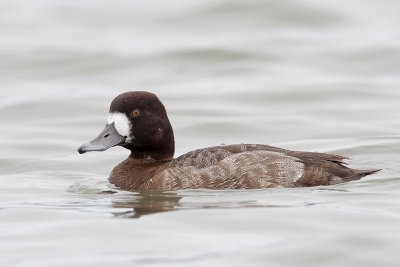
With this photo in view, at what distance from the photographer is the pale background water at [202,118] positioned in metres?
8.12

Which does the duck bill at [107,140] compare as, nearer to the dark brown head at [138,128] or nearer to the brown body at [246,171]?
the dark brown head at [138,128]

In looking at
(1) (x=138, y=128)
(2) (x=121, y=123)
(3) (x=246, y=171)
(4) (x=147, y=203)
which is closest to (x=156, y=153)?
(1) (x=138, y=128)

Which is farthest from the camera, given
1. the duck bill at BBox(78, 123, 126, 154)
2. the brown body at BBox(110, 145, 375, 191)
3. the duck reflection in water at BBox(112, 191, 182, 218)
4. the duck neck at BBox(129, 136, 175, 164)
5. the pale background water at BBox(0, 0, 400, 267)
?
the duck neck at BBox(129, 136, 175, 164)

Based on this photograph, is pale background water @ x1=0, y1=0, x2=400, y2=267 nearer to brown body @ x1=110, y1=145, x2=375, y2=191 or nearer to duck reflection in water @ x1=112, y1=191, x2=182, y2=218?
duck reflection in water @ x1=112, y1=191, x2=182, y2=218

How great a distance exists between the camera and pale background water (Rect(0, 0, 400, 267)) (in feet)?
26.6

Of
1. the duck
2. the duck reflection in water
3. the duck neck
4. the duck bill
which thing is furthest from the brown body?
the duck bill

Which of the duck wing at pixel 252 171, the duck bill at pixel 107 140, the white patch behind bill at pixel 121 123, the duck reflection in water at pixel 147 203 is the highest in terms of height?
the white patch behind bill at pixel 121 123

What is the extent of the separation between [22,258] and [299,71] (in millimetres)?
10224

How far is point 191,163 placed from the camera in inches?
391

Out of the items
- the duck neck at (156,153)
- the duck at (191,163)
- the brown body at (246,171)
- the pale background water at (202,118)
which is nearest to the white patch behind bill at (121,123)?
the duck at (191,163)

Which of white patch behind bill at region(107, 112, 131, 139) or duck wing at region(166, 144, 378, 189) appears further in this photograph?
white patch behind bill at region(107, 112, 131, 139)

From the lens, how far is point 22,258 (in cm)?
788

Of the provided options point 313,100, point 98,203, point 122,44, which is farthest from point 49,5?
point 98,203

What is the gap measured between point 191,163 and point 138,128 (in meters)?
0.67
